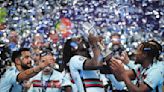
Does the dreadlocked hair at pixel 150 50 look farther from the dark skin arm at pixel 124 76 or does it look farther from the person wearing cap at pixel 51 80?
the person wearing cap at pixel 51 80

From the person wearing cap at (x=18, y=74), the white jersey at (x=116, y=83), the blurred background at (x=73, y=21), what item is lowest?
the white jersey at (x=116, y=83)

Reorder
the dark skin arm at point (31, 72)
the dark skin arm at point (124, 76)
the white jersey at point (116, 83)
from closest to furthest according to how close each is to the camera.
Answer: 1. the dark skin arm at point (124, 76)
2. the white jersey at point (116, 83)
3. the dark skin arm at point (31, 72)

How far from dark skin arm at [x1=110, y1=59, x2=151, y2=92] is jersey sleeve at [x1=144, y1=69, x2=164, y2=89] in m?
0.04

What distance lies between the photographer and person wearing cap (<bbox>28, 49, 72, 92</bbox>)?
3.53 metres

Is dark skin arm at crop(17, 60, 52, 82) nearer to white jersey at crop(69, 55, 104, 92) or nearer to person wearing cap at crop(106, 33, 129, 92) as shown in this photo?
white jersey at crop(69, 55, 104, 92)

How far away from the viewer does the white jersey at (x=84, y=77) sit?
137 inches

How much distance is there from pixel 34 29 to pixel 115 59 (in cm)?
73

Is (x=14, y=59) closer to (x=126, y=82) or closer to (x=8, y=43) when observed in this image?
(x=8, y=43)

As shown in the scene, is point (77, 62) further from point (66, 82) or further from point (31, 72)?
point (31, 72)

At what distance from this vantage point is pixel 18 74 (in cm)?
360

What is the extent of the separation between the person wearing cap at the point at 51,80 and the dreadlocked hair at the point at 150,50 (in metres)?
0.66

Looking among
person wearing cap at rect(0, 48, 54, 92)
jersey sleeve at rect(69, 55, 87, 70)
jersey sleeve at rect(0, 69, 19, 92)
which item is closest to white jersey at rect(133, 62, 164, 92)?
jersey sleeve at rect(69, 55, 87, 70)

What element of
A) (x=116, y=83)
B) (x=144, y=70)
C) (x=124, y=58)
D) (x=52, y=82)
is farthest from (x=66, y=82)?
(x=144, y=70)

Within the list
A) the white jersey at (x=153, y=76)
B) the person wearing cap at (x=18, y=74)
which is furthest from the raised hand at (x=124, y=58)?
the person wearing cap at (x=18, y=74)
